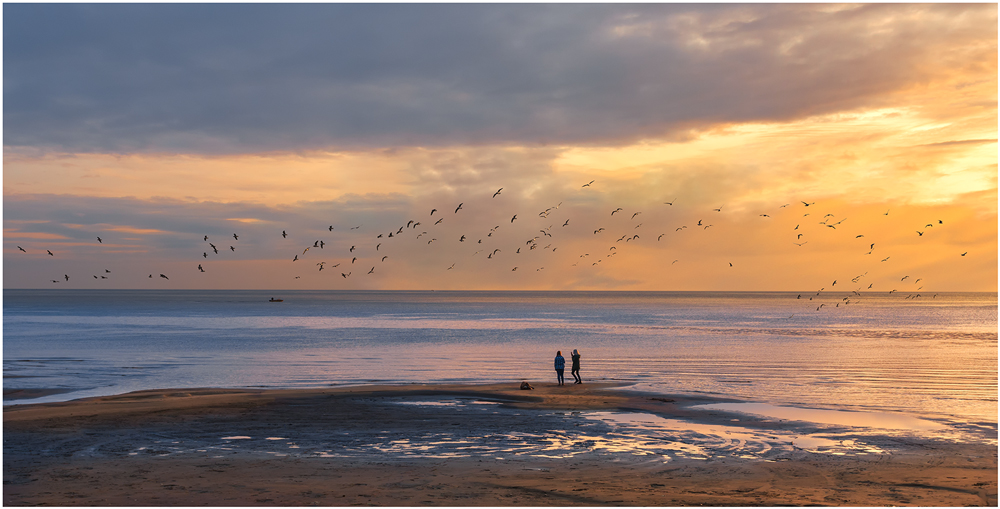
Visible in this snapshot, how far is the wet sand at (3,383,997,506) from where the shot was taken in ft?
58.2

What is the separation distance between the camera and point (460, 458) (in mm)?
21719

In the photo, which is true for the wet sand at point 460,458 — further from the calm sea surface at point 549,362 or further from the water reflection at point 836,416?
the calm sea surface at point 549,362

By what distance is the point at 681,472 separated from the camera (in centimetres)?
2005

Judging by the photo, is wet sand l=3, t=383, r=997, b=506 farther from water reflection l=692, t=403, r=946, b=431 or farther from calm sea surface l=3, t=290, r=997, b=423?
calm sea surface l=3, t=290, r=997, b=423

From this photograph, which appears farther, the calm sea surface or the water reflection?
the calm sea surface

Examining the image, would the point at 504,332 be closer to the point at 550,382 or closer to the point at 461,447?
the point at 550,382

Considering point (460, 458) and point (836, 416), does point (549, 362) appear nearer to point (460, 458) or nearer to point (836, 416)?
point (836, 416)

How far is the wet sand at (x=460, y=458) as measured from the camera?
58.2 ft

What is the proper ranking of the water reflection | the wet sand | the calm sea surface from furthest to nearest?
the calm sea surface
the water reflection
the wet sand

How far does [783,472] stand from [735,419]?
9.40m

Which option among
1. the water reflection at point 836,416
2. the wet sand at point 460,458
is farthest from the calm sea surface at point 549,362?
the wet sand at point 460,458

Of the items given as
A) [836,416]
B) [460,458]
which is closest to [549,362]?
[836,416]

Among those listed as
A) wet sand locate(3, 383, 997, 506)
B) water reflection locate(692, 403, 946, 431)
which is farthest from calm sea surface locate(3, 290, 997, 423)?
wet sand locate(3, 383, 997, 506)

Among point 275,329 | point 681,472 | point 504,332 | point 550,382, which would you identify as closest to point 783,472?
point 681,472
